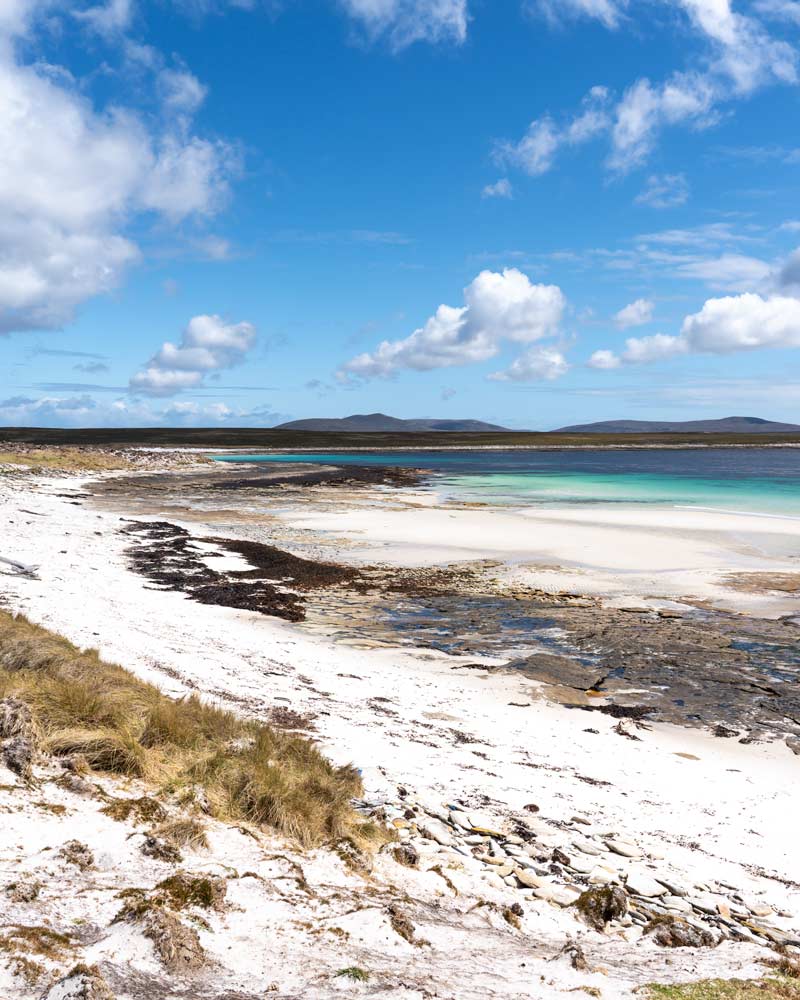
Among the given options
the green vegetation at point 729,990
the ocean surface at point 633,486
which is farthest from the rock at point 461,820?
the ocean surface at point 633,486

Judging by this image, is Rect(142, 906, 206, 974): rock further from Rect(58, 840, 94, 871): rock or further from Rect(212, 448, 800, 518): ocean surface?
Rect(212, 448, 800, 518): ocean surface

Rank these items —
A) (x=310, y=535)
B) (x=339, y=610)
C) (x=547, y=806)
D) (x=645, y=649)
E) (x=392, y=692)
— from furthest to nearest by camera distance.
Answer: (x=310, y=535), (x=339, y=610), (x=645, y=649), (x=392, y=692), (x=547, y=806)

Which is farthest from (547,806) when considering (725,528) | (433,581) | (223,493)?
(223,493)

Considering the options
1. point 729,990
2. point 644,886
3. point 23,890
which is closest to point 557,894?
point 644,886

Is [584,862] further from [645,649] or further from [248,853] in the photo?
[645,649]

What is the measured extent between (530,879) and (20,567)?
13565 millimetres

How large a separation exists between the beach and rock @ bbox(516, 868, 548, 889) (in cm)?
5

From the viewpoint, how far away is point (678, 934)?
4.62m

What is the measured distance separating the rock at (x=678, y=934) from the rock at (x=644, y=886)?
380mm

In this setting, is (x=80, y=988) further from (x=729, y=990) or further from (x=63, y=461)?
(x=63, y=461)

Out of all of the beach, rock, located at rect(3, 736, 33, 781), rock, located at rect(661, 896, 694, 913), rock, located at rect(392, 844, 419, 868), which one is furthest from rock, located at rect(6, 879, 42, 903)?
rock, located at rect(661, 896, 694, 913)

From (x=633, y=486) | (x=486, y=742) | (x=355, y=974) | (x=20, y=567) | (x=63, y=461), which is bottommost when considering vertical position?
(x=486, y=742)

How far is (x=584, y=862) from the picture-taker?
552cm

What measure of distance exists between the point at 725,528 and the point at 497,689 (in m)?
21.4
